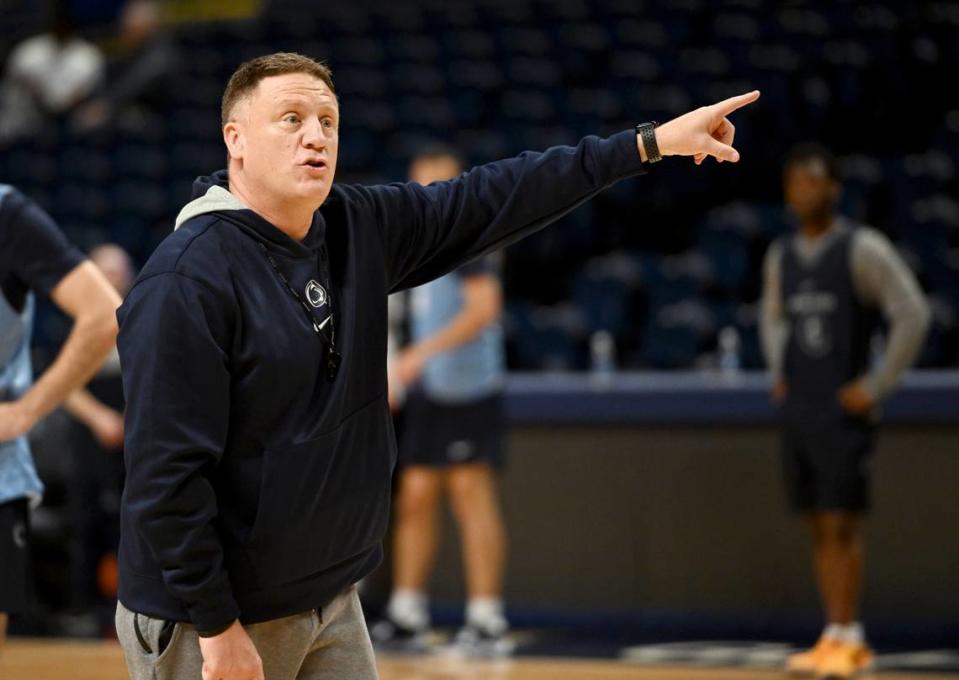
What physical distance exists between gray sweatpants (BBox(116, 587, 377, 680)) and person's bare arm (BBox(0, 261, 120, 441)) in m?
0.93

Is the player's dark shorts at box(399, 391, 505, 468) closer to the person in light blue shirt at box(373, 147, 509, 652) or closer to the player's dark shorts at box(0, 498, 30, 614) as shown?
the person in light blue shirt at box(373, 147, 509, 652)

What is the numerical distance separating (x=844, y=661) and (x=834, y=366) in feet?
3.71

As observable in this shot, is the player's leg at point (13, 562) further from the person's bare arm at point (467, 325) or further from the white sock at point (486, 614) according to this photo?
the white sock at point (486, 614)

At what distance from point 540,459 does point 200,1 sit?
29.0ft

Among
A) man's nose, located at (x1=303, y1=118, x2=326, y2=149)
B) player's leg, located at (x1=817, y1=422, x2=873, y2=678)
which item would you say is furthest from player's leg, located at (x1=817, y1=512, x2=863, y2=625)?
man's nose, located at (x1=303, y1=118, x2=326, y2=149)

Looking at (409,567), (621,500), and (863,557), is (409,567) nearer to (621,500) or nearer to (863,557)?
(621,500)

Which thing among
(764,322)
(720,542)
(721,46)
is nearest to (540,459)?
(720,542)

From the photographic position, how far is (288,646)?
8.25ft

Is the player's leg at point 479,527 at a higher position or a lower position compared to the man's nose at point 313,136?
lower

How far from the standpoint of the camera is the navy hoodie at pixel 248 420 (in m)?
2.32

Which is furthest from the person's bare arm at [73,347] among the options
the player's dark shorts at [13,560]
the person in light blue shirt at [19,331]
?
the player's dark shorts at [13,560]

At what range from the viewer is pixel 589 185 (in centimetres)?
280

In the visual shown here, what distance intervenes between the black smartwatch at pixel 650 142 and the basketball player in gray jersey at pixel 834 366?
121 inches

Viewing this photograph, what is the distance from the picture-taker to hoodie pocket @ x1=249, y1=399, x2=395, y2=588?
2.43 meters
